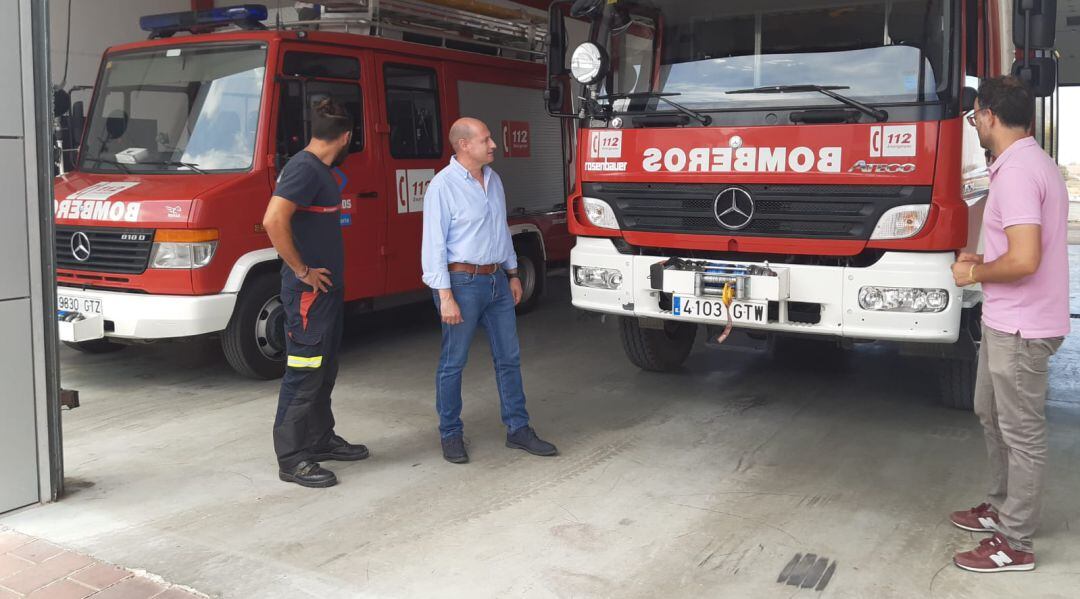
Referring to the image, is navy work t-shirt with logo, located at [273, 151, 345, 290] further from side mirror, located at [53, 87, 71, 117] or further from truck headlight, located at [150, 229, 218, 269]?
side mirror, located at [53, 87, 71, 117]

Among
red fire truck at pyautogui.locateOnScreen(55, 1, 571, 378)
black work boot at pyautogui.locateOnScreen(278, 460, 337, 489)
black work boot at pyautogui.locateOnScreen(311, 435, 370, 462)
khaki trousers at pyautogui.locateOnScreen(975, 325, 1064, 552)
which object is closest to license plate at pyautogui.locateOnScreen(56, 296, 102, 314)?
red fire truck at pyautogui.locateOnScreen(55, 1, 571, 378)

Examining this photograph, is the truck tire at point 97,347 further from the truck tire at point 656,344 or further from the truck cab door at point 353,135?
the truck tire at point 656,344

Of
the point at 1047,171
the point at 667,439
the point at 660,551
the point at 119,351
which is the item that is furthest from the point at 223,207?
the point at 1047,171

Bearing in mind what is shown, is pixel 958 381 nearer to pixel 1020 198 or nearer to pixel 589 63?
pixel 1020 198

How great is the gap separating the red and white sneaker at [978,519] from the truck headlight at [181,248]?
475cm

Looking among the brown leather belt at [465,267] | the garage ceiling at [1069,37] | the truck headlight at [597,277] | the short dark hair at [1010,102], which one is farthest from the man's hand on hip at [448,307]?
the garage ceiling at [1069,37]

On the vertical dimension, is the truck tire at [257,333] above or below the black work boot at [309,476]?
above

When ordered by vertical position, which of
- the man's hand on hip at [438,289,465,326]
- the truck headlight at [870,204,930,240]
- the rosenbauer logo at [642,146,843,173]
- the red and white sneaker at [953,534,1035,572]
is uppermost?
the rosenbauer logo at [642,146,843,173]

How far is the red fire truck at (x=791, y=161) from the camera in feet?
16.0

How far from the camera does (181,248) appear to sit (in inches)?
247

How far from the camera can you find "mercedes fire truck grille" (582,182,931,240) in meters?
5.00

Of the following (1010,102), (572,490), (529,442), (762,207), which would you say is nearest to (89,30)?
(529,442)

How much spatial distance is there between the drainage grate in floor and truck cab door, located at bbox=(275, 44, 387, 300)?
14.4 ft

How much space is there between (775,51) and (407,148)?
11.7 feet
